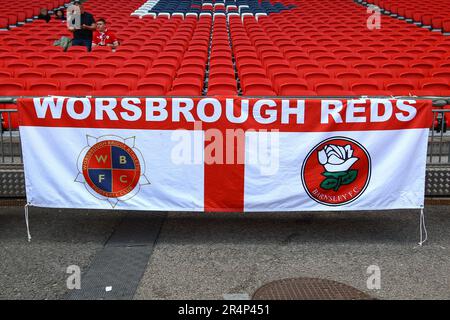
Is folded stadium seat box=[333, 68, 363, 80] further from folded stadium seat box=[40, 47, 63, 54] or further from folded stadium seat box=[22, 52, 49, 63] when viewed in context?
folded stadium seat box=[40, 47, 63, 54]

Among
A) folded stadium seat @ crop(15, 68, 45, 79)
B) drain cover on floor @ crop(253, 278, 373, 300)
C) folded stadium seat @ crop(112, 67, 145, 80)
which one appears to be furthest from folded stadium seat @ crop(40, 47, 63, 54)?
drain cover on floor @ crop(253, 278, 373, 300)

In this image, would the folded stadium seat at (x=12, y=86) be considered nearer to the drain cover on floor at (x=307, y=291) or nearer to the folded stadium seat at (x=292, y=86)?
the folded stadium seat at (x=292, y=86)

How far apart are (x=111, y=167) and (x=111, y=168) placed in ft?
0.04

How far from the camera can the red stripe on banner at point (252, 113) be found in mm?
5203

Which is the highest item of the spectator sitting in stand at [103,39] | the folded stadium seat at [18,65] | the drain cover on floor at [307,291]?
the spectator sitting in stand at [103,39]

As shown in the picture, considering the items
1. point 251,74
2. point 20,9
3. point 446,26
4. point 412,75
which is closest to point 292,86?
point 251,74

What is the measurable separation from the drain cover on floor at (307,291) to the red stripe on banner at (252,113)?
65.0 inches

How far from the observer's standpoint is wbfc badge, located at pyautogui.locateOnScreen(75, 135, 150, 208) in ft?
17.5

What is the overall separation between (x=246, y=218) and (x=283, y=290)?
72.6 inches

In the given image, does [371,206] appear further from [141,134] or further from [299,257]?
[141,134]

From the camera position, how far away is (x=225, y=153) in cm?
529

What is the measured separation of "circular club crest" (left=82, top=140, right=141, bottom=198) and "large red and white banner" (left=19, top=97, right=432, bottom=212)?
1cm

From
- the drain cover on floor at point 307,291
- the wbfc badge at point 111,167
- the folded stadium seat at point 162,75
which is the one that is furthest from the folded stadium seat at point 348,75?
the drain cover on floor at point 307,291

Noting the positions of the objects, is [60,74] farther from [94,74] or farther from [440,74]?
[440,74]
